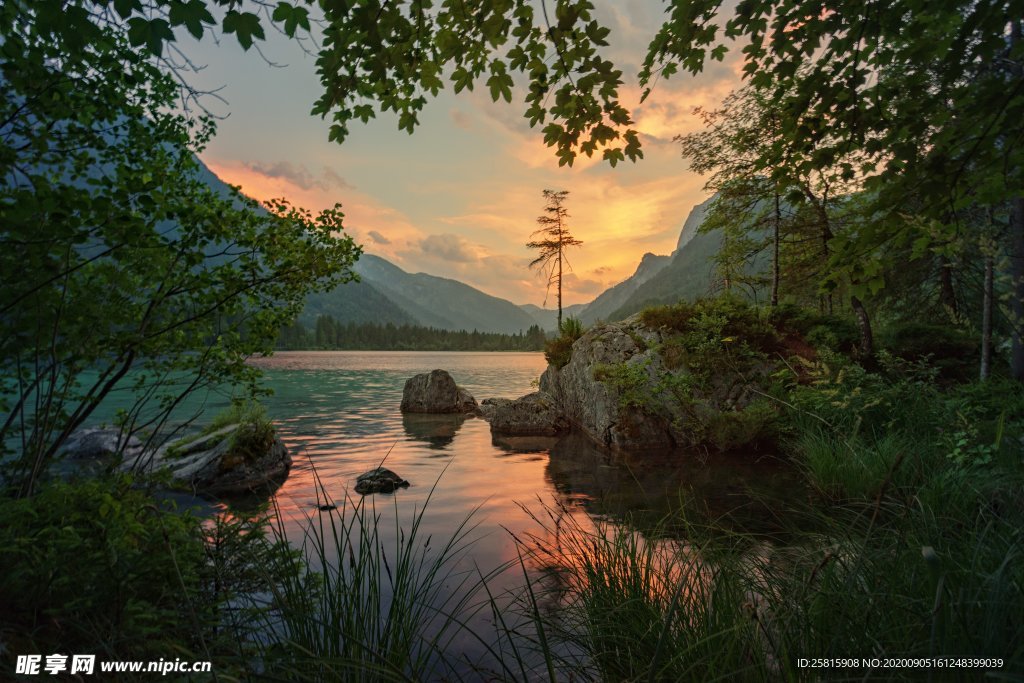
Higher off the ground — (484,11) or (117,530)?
(484,11)

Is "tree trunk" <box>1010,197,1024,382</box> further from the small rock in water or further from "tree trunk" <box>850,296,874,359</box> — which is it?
the small rock in water

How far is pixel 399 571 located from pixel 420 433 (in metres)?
14.6

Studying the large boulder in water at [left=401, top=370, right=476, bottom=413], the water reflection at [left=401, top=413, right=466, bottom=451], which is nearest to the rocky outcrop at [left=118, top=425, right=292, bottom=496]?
the water reflection at [left=401, top=413, right=466, bottom=451]

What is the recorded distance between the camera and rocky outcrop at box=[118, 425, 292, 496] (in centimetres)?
941

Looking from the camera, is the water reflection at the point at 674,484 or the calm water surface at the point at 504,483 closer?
the calm water surface at the point at 504,483

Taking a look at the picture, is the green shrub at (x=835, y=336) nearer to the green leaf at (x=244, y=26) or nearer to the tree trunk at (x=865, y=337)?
the tree trunk at (x=865, y=337)

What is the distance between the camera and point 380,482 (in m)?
9.62

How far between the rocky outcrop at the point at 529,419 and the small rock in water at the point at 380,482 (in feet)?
22.0

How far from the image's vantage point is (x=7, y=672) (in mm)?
2332

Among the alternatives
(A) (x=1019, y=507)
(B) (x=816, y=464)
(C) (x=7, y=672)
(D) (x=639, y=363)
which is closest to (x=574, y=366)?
Answer: (D) (x=639, y=363)

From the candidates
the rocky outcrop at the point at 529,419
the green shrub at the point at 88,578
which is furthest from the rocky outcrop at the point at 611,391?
the green shrub at the point at 88,578

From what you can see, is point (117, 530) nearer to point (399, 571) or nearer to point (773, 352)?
point (399, 571)

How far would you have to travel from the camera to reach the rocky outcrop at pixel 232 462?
9.41 metres

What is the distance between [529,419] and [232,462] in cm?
919
